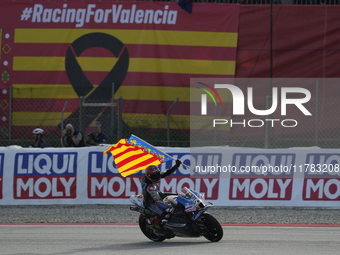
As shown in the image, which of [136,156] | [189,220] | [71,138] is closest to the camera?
[189,220]

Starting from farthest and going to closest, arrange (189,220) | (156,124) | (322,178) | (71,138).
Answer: (156,124) → (71,138) → (322,178) → (189,220)

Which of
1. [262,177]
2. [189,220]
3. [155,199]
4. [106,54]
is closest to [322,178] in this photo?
[262,177]

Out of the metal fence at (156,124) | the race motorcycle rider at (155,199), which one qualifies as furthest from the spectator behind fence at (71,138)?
the race motorcycle rider at (155,199)

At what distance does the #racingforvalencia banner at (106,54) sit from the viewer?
1619cm

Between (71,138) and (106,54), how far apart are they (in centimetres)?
582

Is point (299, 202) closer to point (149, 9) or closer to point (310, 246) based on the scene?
point (310, 246)

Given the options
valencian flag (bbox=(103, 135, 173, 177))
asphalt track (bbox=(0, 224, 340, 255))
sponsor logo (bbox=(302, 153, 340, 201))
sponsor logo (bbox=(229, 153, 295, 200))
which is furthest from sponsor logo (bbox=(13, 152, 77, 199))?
sponsor logo (bbox=(302, 153, 340, 201))

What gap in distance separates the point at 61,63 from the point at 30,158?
644 cm

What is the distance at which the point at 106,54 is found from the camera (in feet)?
55.1

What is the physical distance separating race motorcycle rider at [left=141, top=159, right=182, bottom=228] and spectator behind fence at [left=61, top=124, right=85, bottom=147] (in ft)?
14.7

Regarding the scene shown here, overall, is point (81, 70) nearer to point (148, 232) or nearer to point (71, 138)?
point (71, 138)

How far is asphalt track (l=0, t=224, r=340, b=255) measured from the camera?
6625 mm

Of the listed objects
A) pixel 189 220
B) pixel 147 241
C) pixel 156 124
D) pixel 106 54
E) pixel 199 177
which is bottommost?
pixel 147 241

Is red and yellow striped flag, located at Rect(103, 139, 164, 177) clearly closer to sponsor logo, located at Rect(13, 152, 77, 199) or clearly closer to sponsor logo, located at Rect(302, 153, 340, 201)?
sponsor logo, located at Rect(13, 152, 77, 199)
